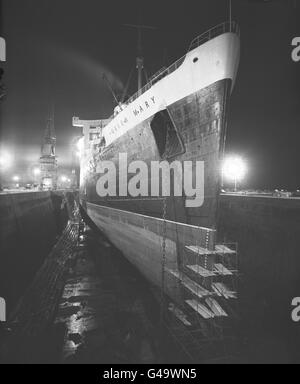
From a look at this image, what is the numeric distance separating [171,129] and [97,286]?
839cm

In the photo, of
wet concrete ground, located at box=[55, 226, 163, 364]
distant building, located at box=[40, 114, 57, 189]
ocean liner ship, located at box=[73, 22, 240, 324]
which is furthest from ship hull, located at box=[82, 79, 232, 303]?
distant building, located at box=[40, 114, 57, 189]

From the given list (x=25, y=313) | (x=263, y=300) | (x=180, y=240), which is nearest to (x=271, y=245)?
(x=263, y=300)

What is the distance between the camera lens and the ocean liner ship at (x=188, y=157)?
7711 mm

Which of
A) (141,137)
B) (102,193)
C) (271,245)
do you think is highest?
(141,137)

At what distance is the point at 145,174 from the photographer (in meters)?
11.0

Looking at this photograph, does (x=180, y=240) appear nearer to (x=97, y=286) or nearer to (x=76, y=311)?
(x=76, y=311)

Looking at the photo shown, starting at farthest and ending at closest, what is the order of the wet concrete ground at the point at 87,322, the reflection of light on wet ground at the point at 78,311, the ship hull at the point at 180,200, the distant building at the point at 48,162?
the distant building at the point at 48,162 < the reflection of light on wet ground at the point at 78,311 < the ship hull at the point at 180,200 < the wet concrete ground at the point at 87,322

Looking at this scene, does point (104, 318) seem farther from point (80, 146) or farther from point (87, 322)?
point (80, 146)

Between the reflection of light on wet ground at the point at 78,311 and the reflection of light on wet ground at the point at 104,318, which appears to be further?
the reflection of light on wet ground at the point at 78,311

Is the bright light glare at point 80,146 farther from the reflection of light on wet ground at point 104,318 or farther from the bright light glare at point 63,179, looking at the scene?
the bright light glare at point 63,179

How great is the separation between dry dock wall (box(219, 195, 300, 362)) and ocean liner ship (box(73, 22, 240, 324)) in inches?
34.5

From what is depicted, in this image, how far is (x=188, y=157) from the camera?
29.7 feet

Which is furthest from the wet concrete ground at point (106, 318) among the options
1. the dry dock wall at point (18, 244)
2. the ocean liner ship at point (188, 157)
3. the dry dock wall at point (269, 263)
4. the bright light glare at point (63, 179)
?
the bright light glare at point (63, 179)

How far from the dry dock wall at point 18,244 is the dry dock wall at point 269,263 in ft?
30.6
